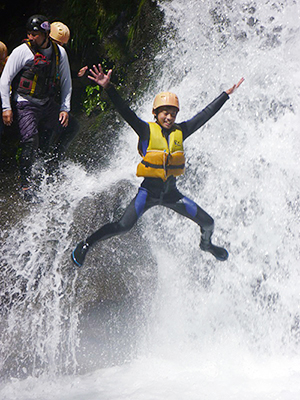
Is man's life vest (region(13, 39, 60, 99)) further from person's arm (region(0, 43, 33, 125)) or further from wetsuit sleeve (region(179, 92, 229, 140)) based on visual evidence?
wetsuit sleeve (region(179, 92, 229, 140))

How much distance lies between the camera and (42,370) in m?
4.43

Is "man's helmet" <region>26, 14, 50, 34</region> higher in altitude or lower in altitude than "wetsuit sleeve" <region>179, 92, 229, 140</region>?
lower

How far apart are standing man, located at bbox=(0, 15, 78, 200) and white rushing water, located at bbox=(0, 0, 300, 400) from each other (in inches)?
34.7

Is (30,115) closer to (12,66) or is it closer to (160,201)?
(12,66)

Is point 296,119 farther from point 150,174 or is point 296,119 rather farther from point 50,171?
point 50,171

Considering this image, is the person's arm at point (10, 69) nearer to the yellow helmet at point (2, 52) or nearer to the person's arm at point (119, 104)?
the yellow helmet at point (2, 52)

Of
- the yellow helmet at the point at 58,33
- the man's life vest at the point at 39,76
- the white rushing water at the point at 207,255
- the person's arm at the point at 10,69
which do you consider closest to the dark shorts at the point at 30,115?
the man's life vest at the point at 39,76

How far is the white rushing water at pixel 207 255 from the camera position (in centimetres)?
440

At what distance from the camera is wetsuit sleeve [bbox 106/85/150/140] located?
3.68 metres

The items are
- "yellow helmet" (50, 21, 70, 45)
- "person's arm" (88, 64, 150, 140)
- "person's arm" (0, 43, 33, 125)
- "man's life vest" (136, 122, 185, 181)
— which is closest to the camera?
"person's arm" (88, 64, 150, 140)

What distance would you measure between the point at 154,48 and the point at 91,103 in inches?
48.2

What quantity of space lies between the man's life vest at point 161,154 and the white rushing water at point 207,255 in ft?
4.61

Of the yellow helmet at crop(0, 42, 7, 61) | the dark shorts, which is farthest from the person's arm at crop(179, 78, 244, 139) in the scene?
the yellow helmet at crop(0, 42, 7, 61)

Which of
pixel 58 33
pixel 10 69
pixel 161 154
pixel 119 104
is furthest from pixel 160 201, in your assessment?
pixel 58 33
